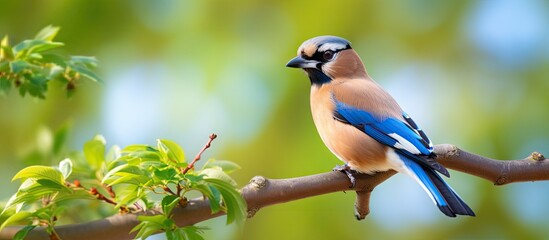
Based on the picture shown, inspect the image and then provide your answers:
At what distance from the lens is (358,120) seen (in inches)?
155

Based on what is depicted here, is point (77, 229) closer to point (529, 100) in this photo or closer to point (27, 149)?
point (27, 149)

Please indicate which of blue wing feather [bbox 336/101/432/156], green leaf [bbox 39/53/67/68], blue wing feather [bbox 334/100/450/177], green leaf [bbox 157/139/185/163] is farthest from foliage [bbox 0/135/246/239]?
blue wing feather [bbox 336/101/432/156]

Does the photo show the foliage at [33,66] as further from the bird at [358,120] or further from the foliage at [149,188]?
the bird at [358,120]

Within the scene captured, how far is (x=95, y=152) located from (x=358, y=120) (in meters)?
1.35

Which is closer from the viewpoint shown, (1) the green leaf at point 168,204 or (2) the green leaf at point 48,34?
(1) the green leaf at point 168,204

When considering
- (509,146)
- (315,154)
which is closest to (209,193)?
(315,154)

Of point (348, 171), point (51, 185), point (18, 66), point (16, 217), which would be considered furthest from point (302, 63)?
point (16, 217)

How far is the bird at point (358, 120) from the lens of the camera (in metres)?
3.46

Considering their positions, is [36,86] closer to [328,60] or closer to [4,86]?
[4,86]

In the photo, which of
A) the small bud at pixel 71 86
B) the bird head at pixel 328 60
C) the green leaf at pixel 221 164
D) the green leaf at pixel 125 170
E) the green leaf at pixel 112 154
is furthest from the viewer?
the bird head at pixel 328 60

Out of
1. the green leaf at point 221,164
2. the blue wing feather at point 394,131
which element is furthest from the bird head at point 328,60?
the green leaf at point 221,164

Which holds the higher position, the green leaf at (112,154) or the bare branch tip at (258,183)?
the green leaf at (112,154)

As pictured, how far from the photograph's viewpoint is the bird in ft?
11.3

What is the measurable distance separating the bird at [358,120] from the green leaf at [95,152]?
3.26ft
